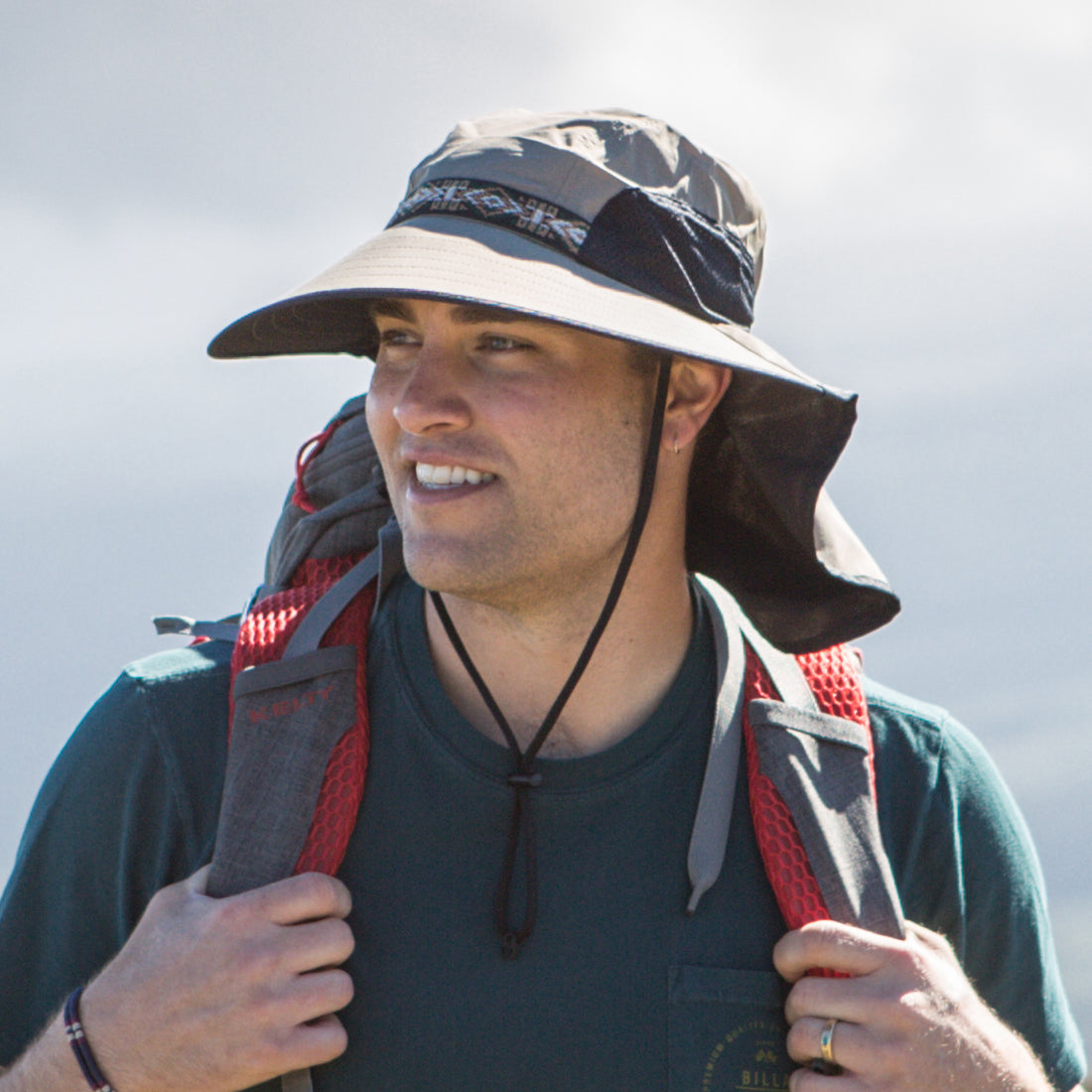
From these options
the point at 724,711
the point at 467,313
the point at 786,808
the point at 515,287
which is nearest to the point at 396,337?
the point at 467,313

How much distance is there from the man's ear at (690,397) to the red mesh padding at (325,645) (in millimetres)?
726

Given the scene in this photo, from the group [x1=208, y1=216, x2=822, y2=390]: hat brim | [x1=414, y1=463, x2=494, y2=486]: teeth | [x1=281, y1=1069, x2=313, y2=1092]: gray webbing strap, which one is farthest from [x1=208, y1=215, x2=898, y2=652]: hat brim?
[x1=281, y1=1069, x2=313, y2=1092]: gray webbing strap

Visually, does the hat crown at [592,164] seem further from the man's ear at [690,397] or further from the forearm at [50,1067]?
the forearm at [50,1067]

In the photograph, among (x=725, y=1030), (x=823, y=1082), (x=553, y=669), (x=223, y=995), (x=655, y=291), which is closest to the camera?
(x=223, y=995)

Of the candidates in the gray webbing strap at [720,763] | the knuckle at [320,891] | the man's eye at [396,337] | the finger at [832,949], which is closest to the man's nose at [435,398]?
the man's eye at [396,337]

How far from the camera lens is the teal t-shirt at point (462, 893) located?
8.12 ft

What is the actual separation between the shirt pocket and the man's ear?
1107 millimetres

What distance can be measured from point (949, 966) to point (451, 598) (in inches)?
46.8

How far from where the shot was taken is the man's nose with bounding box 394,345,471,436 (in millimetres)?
2688

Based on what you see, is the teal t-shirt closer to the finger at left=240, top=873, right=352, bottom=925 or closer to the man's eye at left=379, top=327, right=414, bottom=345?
the finger at left=240, top=873, right=352, bottom=925

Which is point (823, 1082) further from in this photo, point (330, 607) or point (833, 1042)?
point (330, 607)

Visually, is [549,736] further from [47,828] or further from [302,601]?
[47,828]

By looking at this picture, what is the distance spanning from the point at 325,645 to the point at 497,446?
526mm

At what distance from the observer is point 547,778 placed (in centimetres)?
269
